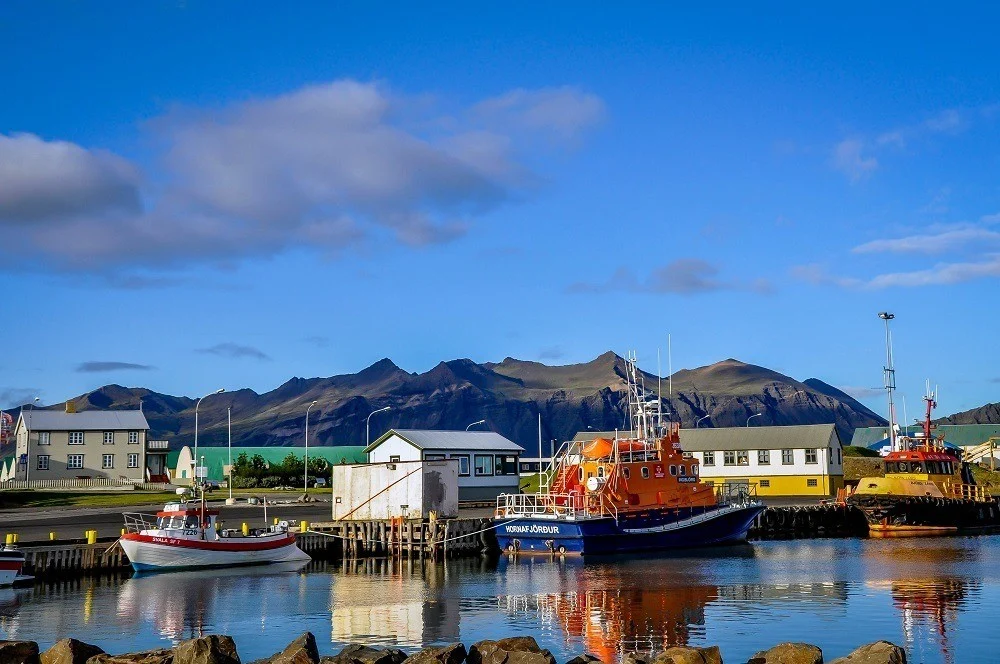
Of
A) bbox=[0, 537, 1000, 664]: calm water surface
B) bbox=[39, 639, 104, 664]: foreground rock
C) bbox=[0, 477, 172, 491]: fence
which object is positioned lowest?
bbox=[0, 537, 1000, 664]: calm water surface

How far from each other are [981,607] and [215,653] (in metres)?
23.6

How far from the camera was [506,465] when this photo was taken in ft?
257

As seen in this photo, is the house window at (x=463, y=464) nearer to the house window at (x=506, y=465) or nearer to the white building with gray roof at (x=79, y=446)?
the house window at (x=506, y=465)

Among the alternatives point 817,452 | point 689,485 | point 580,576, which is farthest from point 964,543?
point 817,452

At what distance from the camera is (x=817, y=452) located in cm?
8956

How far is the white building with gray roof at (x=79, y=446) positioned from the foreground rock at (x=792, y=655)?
90434 millimetres

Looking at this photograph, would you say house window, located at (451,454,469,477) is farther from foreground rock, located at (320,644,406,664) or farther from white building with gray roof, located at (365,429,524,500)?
foreground rock, located at (320,644,406,664)

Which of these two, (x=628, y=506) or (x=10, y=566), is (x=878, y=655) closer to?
(x=10, y=566)

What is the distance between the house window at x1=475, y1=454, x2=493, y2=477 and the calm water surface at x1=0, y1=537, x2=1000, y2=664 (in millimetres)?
25711

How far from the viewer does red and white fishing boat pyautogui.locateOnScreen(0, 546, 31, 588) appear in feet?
129

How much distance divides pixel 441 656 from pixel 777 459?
72.7 meters

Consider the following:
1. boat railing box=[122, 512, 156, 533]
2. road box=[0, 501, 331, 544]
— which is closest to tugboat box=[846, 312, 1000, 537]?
road box=[0, 501, 331, 544]

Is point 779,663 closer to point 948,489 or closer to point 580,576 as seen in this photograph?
point 580,576

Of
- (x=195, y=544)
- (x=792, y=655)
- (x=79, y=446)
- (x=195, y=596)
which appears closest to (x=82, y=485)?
(x=79, y=446)
